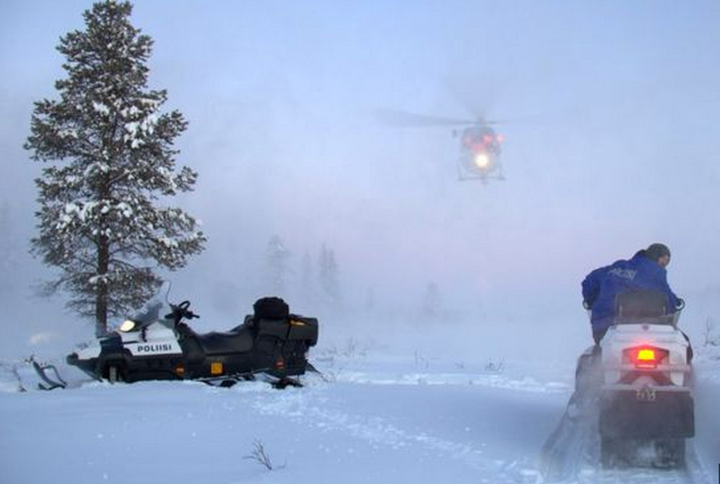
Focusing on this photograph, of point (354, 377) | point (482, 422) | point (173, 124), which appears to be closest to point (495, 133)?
point (173, 124)

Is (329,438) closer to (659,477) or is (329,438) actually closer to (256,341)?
(659,477)

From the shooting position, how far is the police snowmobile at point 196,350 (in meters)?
10.3

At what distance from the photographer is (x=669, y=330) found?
18.5 ft

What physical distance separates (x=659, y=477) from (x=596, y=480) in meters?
0.54

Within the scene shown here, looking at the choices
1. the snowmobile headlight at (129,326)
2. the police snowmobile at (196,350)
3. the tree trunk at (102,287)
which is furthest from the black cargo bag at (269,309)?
the tree trunk at (102,287)

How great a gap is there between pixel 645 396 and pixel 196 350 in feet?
23.2

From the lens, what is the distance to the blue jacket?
22.3ft

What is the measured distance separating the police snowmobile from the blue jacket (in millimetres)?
5098

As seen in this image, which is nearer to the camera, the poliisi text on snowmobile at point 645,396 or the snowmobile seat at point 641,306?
the poliisi text on snowmobile at point 645,396

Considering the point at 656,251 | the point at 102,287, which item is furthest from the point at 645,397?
the point at 102,287

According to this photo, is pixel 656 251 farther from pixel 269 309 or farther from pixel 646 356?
pixel 269 309

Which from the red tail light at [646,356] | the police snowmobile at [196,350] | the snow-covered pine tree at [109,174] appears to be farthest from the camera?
the snow-covered pine tree at [109,174]

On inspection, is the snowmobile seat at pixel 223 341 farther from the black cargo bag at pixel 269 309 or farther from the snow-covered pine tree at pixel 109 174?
the snow-covered pine tree at pixel 109 174

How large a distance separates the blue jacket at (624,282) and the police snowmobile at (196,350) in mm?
5098
